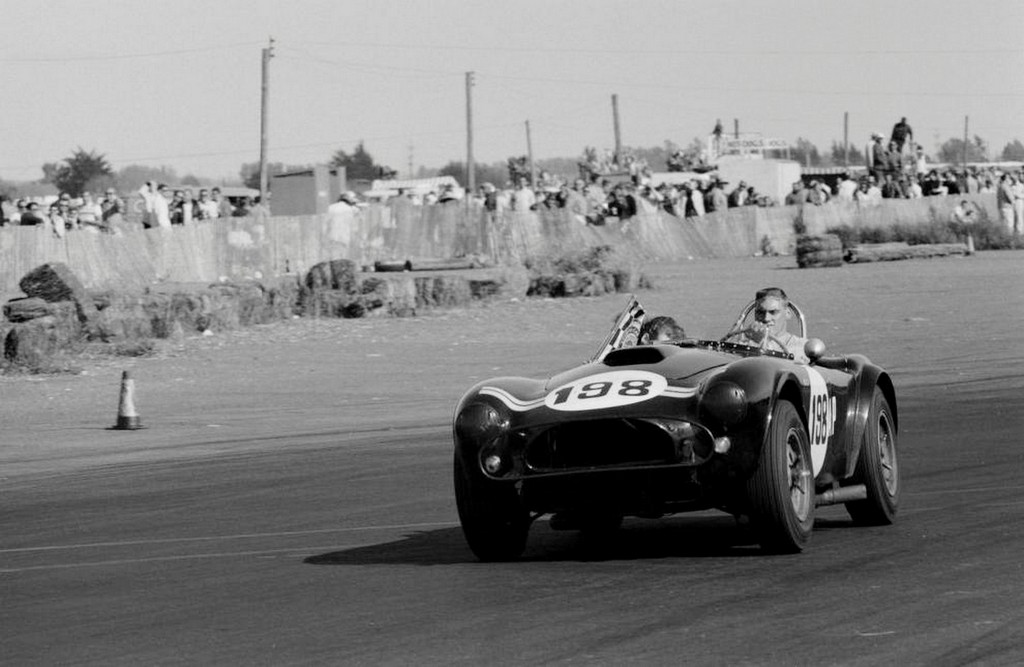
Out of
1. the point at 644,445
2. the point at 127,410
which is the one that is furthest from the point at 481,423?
the point at 127,410

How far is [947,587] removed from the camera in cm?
684

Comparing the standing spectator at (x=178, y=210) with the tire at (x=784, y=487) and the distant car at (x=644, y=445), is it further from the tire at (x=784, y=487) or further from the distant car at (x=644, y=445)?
the tire at (x=784, y=487)

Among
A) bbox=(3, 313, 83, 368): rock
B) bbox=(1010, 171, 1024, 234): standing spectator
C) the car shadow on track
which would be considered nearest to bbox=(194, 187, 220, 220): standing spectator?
bbox=(3, 313, 83, 368): rock

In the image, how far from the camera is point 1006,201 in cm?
4438

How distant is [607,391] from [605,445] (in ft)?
0.77

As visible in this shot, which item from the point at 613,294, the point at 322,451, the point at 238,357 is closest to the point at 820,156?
the point at 613,294

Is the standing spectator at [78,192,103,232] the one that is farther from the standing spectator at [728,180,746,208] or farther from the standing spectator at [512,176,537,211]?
the standing spectator at [728,180,746,208]

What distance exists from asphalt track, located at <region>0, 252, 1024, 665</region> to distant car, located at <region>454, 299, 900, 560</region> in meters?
0.25

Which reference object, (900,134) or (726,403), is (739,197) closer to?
(900,134)

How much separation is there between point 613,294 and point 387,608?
76.6ft

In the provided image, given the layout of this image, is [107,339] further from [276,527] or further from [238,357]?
[276,527]

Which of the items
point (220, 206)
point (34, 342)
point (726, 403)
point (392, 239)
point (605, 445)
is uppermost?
point (220, 206)

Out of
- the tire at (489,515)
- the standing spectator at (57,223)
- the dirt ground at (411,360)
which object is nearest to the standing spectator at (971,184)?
the dirt ground at (411,360)

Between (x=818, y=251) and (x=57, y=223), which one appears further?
(x=818, y=251)
